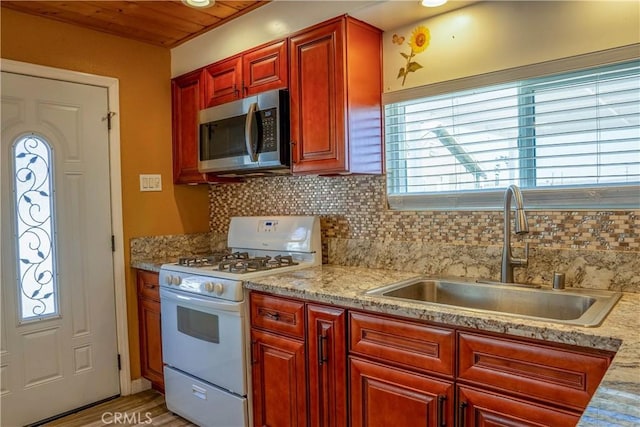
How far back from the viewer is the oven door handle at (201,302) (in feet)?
6.75

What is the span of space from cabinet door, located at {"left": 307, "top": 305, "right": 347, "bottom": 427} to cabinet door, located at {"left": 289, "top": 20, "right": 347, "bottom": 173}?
724 millimetres

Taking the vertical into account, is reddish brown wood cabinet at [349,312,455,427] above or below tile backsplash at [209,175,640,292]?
below

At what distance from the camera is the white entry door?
94.7 inches

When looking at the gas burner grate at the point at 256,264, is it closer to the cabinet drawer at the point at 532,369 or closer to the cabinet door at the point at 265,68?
the cabinet door at the point at 265,68

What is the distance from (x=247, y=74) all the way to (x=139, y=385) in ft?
6.94

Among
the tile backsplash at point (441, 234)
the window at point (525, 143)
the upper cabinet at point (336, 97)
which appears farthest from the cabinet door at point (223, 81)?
the window at point (525, 143)

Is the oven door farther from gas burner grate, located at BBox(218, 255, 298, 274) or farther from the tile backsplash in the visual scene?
the tile backsplash

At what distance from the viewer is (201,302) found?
221 centimetres

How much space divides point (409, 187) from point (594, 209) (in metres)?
0.83

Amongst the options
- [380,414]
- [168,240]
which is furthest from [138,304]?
[380,414]

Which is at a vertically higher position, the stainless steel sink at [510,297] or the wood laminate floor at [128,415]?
the stainless steel sink at [510,297]

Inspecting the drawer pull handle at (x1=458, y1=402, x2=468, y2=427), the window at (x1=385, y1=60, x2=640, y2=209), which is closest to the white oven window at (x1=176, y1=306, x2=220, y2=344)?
the window at (x1=385, y1=60, x2=640, y2=209)

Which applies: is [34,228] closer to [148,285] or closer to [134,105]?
[148,285]

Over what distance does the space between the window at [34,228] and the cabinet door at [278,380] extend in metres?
1.36
